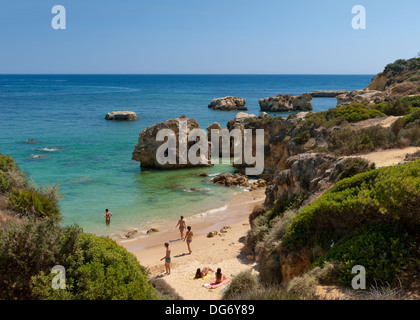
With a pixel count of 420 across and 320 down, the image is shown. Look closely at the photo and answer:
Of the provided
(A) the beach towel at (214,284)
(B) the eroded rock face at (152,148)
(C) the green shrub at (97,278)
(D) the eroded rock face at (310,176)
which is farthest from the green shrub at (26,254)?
(B) the eroded rock face at (152,148)

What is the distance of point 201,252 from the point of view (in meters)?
15.3

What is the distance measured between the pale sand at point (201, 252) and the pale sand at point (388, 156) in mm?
5786

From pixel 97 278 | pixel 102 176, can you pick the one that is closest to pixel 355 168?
pixel 97 278

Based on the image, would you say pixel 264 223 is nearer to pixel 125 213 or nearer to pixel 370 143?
pixel 370 143

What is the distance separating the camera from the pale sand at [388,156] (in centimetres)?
1211

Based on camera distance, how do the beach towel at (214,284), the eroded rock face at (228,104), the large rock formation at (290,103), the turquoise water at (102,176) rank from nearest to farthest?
the beach towel at (214,284) → the turquoise water at (102,176) → the large rock formation at (290,103) → the eroded rock face at (228,104)

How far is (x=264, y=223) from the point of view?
1367 centimetres

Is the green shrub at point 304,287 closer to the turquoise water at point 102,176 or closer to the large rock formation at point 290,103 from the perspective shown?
the turquoise water at point 102,176

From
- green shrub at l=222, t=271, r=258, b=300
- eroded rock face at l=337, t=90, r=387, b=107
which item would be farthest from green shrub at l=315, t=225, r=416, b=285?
eroded rock face at l=337, t=90, r=387, b=107

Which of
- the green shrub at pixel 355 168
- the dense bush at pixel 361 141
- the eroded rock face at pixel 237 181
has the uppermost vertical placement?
the dense bush at pixel 361 141

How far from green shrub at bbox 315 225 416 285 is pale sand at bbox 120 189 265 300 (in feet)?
14.8

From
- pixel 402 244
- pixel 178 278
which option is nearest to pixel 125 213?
pixel 178 278

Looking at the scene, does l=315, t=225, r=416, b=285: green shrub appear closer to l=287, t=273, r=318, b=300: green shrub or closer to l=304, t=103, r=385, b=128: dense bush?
l=287, t=273, r=318, b=300: green shrub

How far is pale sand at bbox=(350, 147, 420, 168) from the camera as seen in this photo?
12.1 metres
